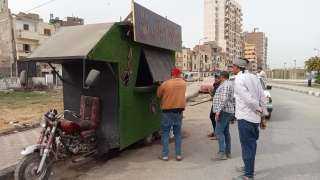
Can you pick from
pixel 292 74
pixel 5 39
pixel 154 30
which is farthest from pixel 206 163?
pixel 292 74

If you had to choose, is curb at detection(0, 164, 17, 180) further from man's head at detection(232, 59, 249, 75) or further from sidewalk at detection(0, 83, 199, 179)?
man's head at detection(232, 59, 249, 75)

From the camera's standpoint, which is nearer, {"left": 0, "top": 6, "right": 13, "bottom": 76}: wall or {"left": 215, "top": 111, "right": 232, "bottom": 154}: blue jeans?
{"left": 215, "top": 111, "right": 232, "bottom": 154}: blue jeans

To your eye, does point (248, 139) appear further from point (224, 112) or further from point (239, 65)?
point (224, 112)

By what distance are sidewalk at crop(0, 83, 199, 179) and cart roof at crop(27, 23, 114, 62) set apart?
1.85 m

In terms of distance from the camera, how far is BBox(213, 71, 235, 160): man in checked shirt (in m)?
7.44

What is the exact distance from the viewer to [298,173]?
6312mm

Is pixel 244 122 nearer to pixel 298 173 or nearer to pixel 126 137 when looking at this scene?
pixel 298 173

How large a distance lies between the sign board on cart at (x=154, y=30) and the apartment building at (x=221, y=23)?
116504 mm

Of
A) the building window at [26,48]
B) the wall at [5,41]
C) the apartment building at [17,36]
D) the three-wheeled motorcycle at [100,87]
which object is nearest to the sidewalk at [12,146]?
the three-wheeled motorcycle at [100,87]

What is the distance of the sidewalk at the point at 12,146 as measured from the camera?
6529 mm

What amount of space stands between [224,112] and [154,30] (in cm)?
233

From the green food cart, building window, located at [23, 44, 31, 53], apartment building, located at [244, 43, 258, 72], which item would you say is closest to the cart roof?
the green food cart

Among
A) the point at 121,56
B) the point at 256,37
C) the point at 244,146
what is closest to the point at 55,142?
the point at 121,56

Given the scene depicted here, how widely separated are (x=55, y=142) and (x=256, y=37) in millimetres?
165330
